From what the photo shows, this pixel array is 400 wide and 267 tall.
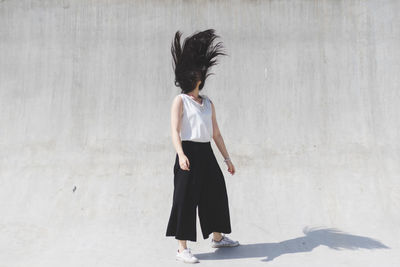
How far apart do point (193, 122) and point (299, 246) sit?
4.06 feet

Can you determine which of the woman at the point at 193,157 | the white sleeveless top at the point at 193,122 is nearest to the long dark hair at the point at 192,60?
the woman at the point at 193,157

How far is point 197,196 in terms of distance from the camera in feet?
10.6

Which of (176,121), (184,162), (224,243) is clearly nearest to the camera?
(184,162)

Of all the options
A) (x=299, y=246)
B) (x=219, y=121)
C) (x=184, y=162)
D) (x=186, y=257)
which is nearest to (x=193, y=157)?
(x=184, y=162)

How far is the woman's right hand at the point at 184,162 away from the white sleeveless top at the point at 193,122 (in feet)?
0.69

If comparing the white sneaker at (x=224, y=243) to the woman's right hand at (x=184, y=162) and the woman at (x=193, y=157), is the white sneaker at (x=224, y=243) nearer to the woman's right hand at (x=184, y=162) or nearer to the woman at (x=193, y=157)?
the woman at (x=193, y=157)

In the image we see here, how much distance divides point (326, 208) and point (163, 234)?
1491 millimetres

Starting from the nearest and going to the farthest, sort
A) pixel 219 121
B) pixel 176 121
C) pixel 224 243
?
pixel 176 121 < pixel 224 243 < pixel 219 121

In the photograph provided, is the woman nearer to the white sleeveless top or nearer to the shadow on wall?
the white sleeveless top

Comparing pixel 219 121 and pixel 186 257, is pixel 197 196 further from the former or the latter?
pixel 219 121

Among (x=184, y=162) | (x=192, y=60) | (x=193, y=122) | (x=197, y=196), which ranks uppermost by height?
(x=192, y=60)

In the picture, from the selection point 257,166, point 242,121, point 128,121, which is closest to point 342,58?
point 242,121

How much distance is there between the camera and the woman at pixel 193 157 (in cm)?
316

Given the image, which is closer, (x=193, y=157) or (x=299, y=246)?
(x=193, y=157)
